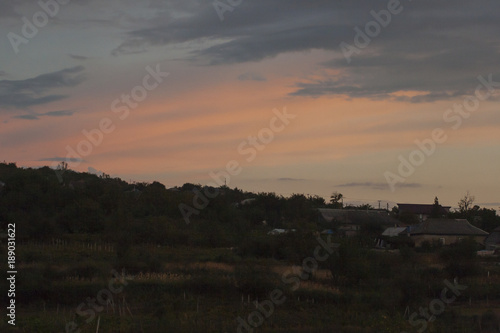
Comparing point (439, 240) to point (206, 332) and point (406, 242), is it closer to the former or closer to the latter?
point (406, 242)

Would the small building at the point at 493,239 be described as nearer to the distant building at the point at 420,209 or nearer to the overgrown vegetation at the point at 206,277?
the overgrown vegetation at the point at 206,277

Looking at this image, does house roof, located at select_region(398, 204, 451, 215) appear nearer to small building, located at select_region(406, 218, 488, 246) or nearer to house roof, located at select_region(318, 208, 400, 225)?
house roof, located at select_region(318, 208, 400, 225)

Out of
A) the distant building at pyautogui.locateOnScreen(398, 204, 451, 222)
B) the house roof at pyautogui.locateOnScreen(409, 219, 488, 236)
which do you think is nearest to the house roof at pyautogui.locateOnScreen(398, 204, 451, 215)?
the distant building at pyautogui.locateOnScreen(398, 204, 451, 222)

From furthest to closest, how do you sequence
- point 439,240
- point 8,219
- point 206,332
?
point 439,240 < point 8,219 < point 206,332

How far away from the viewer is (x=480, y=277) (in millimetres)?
36531

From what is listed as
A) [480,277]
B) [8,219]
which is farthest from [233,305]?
[8,219]

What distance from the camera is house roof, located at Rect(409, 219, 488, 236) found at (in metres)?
55.7

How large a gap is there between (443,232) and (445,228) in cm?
76

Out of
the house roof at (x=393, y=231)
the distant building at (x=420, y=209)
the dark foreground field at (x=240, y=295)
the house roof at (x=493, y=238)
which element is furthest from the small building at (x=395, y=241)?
the distant building at (x=420, y=209)

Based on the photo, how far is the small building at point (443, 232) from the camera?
55188 millimetres

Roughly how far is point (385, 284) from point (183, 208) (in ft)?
112

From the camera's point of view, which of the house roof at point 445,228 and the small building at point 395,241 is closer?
the small building at point 395,241

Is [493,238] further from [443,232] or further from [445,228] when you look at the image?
[443,232]

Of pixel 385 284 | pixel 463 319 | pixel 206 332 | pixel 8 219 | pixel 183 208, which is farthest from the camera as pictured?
pixel 183 208
